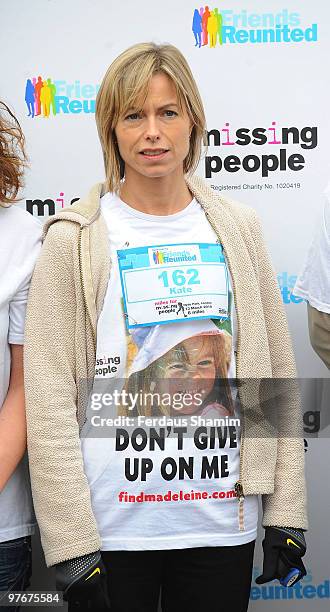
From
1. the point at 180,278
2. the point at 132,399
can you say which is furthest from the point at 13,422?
the point at 180,278

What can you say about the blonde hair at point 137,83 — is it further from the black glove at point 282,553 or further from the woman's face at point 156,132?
the black glove at point 282,553

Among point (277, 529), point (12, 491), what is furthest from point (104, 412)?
point (277, 529)

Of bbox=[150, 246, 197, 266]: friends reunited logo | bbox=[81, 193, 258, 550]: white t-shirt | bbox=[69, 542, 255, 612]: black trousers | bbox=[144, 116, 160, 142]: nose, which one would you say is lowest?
bbox=[69, 542, 255, 612]: black trousers

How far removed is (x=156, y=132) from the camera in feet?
6.43

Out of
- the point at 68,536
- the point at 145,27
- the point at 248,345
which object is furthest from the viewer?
the point at 145,27

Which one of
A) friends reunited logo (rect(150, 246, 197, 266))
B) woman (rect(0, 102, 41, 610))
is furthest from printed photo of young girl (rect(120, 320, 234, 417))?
woman (rect(0, 102, 41, 610))

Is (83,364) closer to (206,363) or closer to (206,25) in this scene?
(206,363)

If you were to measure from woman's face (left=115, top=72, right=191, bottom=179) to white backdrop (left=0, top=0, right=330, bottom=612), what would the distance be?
0.68 metres

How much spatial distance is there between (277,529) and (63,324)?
2.35 feet

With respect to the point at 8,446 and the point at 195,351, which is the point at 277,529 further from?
the point at 8,446

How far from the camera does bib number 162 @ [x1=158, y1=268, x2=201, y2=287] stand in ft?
6.56

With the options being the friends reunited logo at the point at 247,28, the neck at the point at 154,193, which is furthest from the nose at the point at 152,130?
the friends reunited logo at the point at 247,28

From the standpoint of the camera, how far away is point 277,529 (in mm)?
2057

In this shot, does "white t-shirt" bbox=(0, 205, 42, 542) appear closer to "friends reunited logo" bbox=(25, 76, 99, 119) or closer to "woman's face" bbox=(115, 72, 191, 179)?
"woman's face" bbox=(115, 72, 191, 179)
